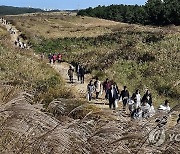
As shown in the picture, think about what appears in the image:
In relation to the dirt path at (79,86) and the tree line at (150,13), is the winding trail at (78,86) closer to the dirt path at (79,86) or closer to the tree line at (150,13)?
the dirt path at (79,86)

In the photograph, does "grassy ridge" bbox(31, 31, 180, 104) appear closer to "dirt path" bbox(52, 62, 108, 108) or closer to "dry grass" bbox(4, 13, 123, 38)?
"dirt path" bbox(52, 62, 108, 108)

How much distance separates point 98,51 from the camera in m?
45.4

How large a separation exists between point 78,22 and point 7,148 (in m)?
94.6

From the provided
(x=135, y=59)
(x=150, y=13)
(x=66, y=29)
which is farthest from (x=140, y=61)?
(x=150, y=13)

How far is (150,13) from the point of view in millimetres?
101375

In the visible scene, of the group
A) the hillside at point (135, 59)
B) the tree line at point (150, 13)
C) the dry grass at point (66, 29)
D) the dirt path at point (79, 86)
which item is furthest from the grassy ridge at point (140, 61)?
the tree line at point (150, 13)

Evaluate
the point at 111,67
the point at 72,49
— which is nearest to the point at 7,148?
the point at 111,67

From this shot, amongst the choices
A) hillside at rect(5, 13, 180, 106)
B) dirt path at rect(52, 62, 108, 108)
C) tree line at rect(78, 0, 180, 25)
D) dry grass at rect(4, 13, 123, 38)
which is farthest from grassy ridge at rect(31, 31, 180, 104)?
tree line at rect(78, 0, 180, 25)

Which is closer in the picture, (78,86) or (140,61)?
(78,86)

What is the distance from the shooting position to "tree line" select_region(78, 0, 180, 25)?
92562 mm

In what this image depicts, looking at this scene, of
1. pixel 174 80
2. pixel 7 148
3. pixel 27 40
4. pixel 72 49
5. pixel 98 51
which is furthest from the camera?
pixel 27 40

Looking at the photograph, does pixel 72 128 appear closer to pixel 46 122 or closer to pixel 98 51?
pixel 46 122

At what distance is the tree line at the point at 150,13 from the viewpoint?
92.6 meters

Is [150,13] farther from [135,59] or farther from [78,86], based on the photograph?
[78,86]
